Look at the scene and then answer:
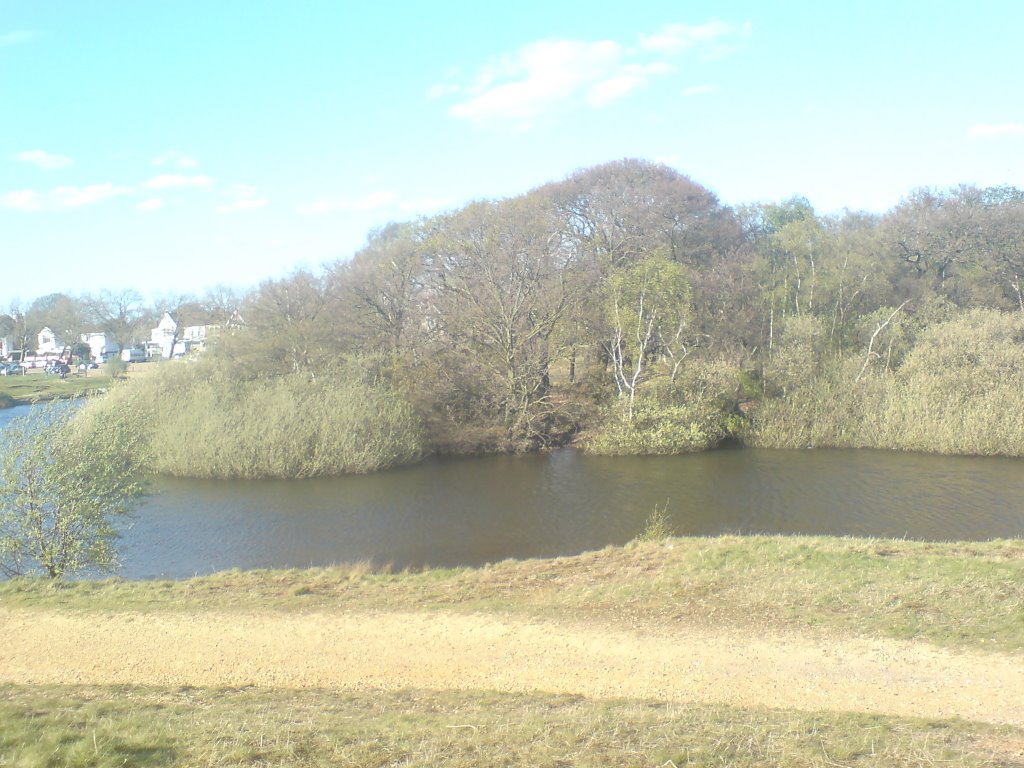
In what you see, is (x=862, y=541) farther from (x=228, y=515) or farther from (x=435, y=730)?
(x=228, y=515)

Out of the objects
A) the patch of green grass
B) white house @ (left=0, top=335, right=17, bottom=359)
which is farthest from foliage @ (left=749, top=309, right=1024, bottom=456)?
white house @ (left=0, top=335, right=17, bottom=359)

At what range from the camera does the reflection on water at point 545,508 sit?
18.8m

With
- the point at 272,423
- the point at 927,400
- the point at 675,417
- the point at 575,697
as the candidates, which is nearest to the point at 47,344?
the point at 272,423

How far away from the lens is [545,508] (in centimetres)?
2302

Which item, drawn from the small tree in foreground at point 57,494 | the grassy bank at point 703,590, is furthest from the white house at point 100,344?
the grassy bank at point 703,590

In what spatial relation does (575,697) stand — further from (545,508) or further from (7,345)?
(7,345)

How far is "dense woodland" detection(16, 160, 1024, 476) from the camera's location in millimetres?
30281

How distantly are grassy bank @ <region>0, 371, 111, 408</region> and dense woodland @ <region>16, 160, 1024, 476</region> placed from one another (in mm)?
21092

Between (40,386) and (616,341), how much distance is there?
46464 millimetres

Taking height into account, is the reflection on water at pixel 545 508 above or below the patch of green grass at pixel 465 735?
below

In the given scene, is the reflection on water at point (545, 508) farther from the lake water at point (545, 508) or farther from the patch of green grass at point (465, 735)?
the patch of green grass at point (465, 735)

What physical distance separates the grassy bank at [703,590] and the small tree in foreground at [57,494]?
1.61 m

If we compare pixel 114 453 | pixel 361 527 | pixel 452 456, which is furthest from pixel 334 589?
pixel 452 456

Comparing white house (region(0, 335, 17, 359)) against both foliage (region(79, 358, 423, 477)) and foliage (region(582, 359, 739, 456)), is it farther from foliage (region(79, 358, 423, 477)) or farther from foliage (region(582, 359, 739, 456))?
foliage (region(582, 359, 739, 456))
